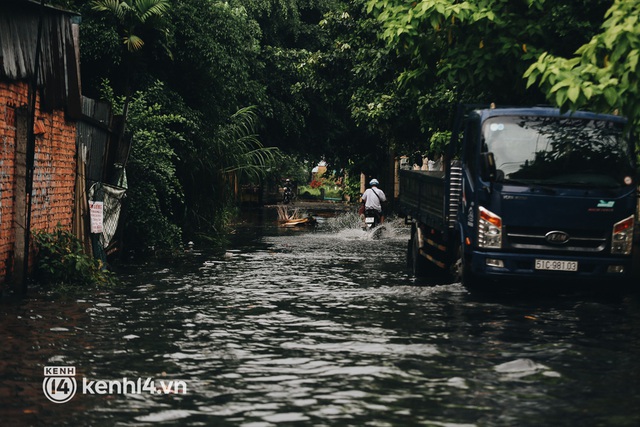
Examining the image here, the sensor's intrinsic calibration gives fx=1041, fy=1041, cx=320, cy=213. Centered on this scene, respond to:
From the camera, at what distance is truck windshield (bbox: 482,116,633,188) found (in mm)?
14117

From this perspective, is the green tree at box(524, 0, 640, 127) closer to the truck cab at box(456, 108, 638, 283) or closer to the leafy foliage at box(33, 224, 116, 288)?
the truck cab at box(456, 108, 638, 283)

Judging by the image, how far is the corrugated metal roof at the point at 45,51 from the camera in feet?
44.5

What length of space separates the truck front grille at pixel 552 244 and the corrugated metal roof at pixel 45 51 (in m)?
6.83

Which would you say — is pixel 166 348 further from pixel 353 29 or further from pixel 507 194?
pixel 353 29

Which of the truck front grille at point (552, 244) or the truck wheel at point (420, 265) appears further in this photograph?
the truck wheel at point (420, 265)

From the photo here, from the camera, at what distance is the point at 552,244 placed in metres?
14.0

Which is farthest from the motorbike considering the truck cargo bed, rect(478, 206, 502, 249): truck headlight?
rect(478, 206, 502, 249): truck headlight

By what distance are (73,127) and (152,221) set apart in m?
3.67

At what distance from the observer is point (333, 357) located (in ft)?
31.0

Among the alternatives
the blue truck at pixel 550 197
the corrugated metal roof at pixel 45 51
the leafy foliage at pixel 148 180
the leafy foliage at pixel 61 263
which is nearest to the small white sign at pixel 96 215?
the leafy foliage at pixel 61 263

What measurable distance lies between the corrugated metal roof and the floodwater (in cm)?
302

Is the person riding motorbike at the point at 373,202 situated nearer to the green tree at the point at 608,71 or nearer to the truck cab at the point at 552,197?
the truck cab at the point at 552,197

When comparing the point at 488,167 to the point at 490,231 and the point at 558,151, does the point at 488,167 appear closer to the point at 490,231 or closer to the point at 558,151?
the point at 490,231

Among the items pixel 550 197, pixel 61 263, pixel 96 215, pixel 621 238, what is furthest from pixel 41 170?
pixel 621 238
